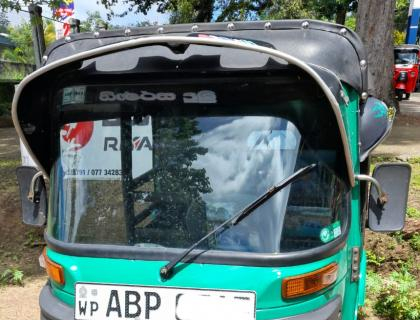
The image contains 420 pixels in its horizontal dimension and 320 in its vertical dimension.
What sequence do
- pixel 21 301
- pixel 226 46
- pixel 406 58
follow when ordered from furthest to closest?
pixel 406 58 < pixel 21 301 < pixel 226 46

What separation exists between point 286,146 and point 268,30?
0.67 m

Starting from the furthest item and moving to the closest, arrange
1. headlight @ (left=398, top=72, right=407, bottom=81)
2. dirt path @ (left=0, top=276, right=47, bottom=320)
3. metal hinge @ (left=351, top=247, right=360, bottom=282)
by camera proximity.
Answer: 1. headlight @ (left=398, top=72, right=407, bottom=81)
2. dirt path @ (left=0, top=276, right=47, bottom=320)
3. metal hinge @ (left=351, top=247, right=360, bottom=282)

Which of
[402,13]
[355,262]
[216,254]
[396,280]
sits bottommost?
[396,280]

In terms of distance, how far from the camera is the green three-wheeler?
2145mm

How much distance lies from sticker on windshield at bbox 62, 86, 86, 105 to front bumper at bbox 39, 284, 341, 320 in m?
0.98

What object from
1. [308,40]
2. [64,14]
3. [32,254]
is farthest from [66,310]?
[64,14]

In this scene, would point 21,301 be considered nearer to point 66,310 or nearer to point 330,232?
point 66,310

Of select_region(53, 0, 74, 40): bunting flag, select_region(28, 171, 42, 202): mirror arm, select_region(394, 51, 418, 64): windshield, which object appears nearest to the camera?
select_region(28, 171, 42, 202): mirror arm

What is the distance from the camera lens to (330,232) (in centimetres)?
227

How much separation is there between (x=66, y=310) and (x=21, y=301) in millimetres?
2721

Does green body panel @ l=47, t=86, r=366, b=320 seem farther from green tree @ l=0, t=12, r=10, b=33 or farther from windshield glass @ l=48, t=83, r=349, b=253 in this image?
green tree @ l=0, t=12, r=10, b=33

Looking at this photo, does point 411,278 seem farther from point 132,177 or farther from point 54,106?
point 54,106

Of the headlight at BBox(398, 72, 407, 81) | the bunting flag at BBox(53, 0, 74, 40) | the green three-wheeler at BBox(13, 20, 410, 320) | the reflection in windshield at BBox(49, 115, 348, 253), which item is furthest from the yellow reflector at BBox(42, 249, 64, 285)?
the headlight at BBox(398, 72, 407, 81)

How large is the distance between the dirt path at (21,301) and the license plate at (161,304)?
101 inches
